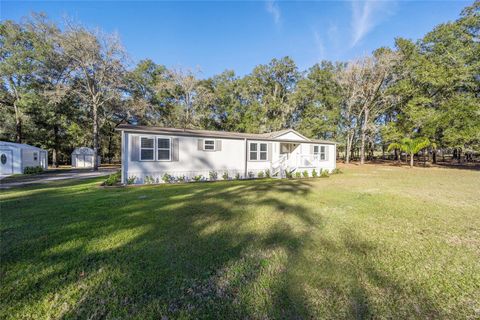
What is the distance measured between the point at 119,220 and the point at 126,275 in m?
2.40

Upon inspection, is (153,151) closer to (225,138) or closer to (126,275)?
(225,138)

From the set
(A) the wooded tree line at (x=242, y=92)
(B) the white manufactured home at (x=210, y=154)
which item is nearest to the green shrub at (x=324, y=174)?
(B) the white manufactured home at (x=210, y=154)

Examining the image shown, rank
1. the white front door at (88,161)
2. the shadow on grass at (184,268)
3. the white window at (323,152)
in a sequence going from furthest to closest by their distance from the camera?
the white front door at (88,161) → the white window at (323,152) → the shadow on grass at (184,268)

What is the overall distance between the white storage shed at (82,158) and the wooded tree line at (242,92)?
268 centimetres

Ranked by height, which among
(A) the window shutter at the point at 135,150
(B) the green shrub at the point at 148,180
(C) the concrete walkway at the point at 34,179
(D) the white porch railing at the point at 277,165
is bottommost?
(C) the concrete walkway at the point at 34,179

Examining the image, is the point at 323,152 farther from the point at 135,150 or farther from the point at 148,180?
the point at 135,150

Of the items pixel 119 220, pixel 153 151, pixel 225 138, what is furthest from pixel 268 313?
pixel 225 138

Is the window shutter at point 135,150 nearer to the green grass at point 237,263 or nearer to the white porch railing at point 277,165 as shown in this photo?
the green grass at point 237,263

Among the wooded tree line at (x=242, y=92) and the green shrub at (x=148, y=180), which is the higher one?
the wooded tree line at (x=242, y=92)

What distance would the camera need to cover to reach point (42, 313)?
1.97 m

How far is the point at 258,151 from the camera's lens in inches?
561

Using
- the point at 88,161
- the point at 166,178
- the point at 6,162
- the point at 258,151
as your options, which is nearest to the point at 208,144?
the point at 166,178

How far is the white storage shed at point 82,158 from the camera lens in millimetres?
25480

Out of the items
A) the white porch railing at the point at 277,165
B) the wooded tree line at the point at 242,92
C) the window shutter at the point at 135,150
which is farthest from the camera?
the wooded tree line at the point at 242,92
